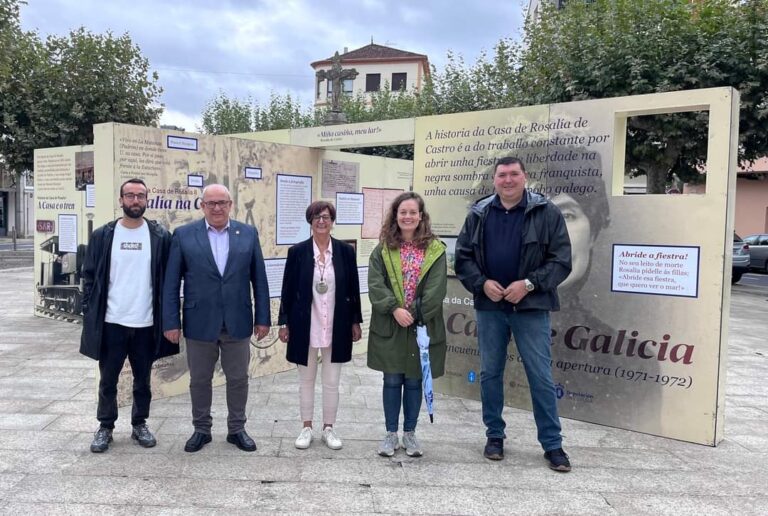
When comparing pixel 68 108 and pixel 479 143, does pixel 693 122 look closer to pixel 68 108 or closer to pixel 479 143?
pixel 479 143

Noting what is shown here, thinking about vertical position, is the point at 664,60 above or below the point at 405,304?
above

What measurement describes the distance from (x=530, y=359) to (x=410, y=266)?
101 centimetres

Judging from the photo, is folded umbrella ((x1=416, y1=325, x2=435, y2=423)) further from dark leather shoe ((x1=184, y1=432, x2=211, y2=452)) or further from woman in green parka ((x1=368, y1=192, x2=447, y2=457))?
dark leather shoe ((x1=184, y1=432, x2=211, y2=452))

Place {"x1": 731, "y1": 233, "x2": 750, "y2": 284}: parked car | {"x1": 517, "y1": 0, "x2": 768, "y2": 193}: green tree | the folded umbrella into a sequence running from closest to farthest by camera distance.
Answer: the folded umbrella, {"x1": 517, "y1": 0, "x2": 768, "y2": 193}: green tree, {"x1": 731, "y1": 233, "x2": 750, "y2": 284}: parked car

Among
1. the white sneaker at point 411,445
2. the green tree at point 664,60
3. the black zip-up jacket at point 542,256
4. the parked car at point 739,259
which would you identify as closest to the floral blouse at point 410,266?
the black zip-up jacket at point 542,256

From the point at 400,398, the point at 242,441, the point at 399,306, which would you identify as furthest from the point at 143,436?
the point at 399,306

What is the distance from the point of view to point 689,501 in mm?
3529

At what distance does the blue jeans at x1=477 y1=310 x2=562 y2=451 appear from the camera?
402 cm

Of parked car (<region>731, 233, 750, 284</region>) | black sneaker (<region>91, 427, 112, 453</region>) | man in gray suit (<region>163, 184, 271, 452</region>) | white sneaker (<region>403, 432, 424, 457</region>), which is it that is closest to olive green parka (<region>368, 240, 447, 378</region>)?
white sneaker (<region>403, 432, 424, 457</region>)

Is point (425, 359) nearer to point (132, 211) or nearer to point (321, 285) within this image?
point (321, 285)

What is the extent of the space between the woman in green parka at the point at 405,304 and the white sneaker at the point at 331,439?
1.02ft

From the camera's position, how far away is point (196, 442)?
4.17 meters

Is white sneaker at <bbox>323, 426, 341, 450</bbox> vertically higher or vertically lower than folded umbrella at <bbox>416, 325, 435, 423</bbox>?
lower

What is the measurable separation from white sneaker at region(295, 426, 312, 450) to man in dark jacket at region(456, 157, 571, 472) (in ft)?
4.06
